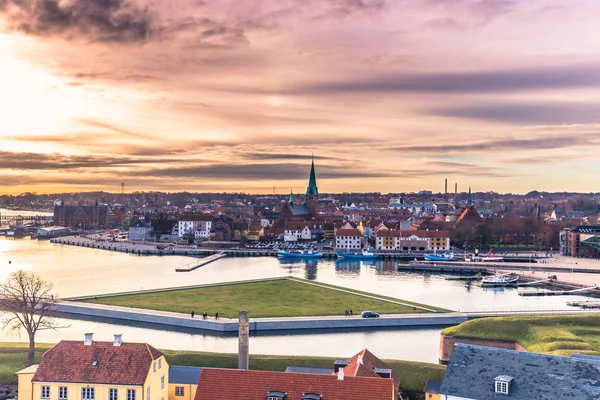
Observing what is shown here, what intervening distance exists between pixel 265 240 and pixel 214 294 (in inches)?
2608

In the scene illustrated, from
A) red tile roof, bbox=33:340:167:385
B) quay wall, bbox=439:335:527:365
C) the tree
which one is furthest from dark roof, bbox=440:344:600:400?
the tree

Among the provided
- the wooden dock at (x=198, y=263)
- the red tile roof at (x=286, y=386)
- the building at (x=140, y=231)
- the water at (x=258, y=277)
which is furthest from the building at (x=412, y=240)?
the red tile roof at (x=286, y=386)

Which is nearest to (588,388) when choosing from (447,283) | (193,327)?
(193,327)

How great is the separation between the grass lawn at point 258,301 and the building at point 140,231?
7461cm

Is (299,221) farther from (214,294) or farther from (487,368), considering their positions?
(487,368)

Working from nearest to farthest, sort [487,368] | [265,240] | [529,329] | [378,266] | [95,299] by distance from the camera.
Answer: [487,368]
[529,329]
[95,299]
[378,266]
[265,240]

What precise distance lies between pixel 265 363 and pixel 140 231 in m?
100

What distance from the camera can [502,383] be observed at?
19.3m

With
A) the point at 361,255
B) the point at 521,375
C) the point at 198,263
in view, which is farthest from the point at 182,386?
the point at 361,255

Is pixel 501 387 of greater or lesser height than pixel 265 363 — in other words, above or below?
above

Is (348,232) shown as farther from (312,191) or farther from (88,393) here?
(88,393)

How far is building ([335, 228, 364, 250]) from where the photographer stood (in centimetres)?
10356

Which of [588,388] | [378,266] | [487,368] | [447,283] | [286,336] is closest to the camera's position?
[588,388]

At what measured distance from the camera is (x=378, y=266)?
280 feet
